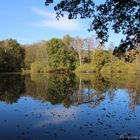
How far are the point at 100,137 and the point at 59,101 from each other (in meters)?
A: 12.3

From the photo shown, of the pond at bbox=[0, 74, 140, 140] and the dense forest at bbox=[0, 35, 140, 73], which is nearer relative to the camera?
the pond at bbox=[0, 74, 140, 140]

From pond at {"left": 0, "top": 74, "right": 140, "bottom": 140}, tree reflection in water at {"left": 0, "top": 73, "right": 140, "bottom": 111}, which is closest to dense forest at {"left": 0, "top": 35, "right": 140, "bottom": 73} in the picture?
tree reflection in water at {"left": 0, "top": 73, "right": 140, "bottom": 111}

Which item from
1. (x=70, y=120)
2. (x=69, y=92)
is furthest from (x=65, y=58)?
(x=70, y=120)

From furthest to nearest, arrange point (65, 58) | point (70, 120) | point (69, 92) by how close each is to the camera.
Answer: point (65, 58)
point (69, 92)
point (70, 120)

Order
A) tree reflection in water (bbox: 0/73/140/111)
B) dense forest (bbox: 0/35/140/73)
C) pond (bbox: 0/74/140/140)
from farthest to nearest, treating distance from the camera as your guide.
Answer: dense forest (bbox: 0/35/140/73)
tree reflection in water (bbox: 0/73/140/111)
pond (bbox: 0/74/140/140)

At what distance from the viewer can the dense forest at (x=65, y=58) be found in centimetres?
9262

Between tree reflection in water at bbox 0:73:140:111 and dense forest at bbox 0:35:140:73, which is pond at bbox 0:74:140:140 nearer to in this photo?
tree reflection in water at bbox 0:73:140:111

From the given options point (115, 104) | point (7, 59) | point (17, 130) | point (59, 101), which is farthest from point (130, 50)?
point (7, 59)

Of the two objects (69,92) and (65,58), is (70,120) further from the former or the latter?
(65,58)

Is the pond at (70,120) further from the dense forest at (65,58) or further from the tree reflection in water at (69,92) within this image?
the dense forest at (65,58)

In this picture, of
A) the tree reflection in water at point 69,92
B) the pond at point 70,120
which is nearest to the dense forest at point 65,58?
the tree reflection in water at point 69,92

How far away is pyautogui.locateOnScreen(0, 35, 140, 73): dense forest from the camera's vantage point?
92.6 m

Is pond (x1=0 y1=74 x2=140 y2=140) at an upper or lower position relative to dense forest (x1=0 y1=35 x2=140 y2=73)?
lower

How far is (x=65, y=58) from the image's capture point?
98812 mm
